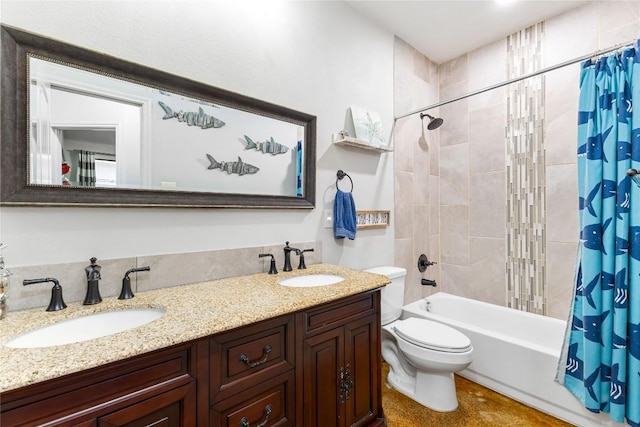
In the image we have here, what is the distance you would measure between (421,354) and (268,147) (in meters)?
1.57

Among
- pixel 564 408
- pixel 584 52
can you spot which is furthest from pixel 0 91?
pixel 584 52

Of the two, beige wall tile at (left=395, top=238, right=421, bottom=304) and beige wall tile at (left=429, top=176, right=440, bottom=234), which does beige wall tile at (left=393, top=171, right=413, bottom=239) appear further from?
beige wall tile at (left=429, top=176, right=440, bottom=234)

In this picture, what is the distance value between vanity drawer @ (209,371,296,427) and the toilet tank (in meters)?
1.07

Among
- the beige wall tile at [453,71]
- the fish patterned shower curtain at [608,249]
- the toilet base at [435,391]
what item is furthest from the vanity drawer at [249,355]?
the beige wall tile at [453,71]

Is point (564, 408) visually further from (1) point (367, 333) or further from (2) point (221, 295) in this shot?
(2) point (221, 295)

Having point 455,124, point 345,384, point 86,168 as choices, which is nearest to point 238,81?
point 86,168

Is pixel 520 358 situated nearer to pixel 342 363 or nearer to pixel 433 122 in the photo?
pixel 342 363

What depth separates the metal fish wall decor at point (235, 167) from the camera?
4.83 ft

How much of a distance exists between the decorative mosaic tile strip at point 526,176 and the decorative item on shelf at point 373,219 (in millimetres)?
→ 1061

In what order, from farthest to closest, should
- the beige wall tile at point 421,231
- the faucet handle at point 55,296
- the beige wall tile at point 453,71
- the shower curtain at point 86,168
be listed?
the beige wall tile at point 453,71 → the beige wall tile at point 421,231 → the shower curtain at point 86,168 → the faucet handle at point 55,296

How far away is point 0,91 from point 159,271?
0.84 m

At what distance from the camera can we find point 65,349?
725 millimetres

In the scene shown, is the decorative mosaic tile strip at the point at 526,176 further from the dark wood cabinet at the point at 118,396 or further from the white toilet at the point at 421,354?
the dark wood cabinet at the point at 118,396

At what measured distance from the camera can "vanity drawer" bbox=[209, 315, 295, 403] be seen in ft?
3.00
